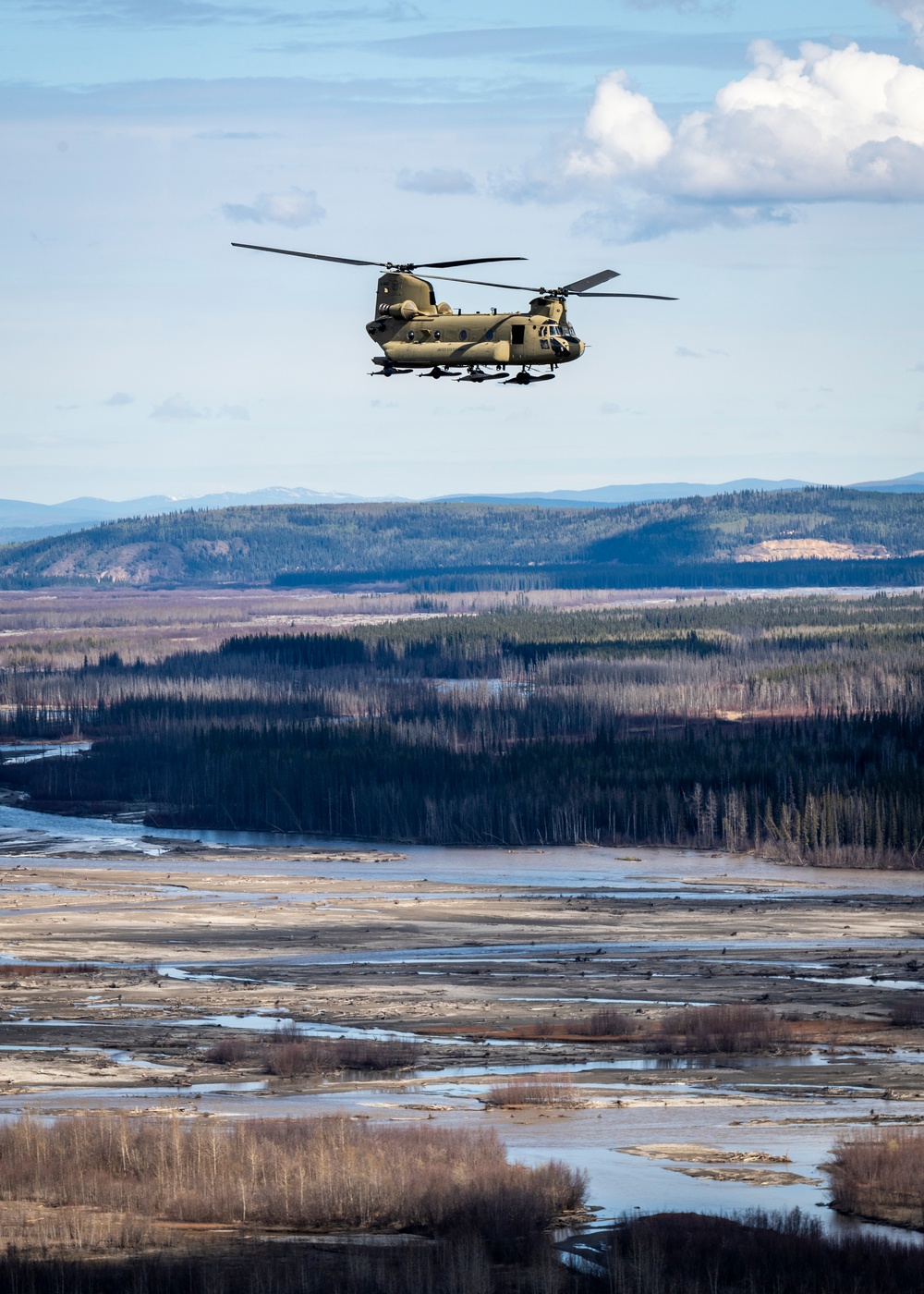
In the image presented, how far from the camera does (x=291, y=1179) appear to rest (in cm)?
4572

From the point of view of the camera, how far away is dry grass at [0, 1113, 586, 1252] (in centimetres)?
4444

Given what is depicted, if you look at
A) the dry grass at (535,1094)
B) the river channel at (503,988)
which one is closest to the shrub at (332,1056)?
the river channel at (503,988)

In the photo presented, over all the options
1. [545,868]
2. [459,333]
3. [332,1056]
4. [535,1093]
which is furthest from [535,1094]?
[545,868]

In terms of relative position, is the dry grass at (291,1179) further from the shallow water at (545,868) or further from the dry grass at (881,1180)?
the shallow water at (545,868)

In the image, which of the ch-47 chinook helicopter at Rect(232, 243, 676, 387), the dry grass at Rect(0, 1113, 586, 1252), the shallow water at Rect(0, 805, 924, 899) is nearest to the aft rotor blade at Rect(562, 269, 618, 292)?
the ch-47 chinook helicopter at Rect(232, 243, 676, 387)

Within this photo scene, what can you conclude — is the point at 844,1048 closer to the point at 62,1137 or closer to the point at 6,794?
the point at 62,1137

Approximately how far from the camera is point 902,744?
173875mm

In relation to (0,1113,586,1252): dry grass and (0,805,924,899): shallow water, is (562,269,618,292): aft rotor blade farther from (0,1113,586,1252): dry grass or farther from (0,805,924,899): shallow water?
(0,805,924,899): shallow water

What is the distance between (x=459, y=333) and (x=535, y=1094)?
22.8 m

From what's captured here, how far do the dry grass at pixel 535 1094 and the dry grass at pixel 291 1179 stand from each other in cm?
672

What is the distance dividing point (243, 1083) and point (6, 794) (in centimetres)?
13385

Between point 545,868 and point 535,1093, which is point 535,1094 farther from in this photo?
point 545,868

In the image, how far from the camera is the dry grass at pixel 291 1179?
44438 mm

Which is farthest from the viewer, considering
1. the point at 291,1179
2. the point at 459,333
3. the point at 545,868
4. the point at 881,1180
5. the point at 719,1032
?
the point at 545,868
